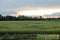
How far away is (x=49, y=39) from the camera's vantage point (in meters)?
19.2

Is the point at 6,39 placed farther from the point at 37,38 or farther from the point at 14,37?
the point at 37,38

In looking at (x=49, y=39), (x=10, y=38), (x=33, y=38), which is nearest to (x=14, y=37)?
(x=10, y=38)

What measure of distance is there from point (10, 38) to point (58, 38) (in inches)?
178

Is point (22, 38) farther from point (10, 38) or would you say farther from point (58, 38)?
point (58, 38)

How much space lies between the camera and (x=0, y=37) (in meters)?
20.2

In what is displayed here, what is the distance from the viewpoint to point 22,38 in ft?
64.2

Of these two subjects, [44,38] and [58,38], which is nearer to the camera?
[58,38]

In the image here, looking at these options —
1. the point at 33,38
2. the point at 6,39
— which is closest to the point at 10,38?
the point at 6,39

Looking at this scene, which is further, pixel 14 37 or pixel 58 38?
pixel 14 37

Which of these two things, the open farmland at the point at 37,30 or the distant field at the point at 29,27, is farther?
the distant field at the point at 29,27

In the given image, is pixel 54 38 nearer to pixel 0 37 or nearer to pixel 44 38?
pixel 44 38

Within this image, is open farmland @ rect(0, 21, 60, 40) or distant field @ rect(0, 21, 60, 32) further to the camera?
distant field @ rect(0, 21, 60, 32)

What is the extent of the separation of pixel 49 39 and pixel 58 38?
1310 millimetres

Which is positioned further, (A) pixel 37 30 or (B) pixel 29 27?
(B) pixel 29 27
